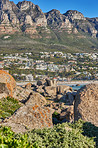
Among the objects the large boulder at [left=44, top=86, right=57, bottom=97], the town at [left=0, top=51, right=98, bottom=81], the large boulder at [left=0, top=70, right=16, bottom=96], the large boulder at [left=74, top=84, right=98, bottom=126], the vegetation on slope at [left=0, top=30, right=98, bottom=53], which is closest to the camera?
the large boulder at [left=74, top=84, right=98, bottom=126]

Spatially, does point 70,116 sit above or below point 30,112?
below

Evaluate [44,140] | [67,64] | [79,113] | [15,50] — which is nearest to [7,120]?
[44,140]

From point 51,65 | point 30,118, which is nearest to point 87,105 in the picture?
point 30,118

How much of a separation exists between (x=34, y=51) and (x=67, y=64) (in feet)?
108

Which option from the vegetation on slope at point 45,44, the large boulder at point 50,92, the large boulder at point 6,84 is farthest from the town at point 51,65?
the large boulder at point 6,84

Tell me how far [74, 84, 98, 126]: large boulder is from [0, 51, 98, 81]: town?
92.3m

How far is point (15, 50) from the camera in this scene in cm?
15238

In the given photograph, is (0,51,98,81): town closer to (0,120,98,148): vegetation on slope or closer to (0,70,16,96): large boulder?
(0,70,16,96): large boulder

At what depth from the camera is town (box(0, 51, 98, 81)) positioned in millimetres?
110438

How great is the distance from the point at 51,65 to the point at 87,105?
404 feet

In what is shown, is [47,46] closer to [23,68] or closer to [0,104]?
[23,68]

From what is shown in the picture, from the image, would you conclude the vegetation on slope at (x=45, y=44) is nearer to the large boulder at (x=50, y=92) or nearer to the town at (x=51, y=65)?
the town at (x=51, y=65)

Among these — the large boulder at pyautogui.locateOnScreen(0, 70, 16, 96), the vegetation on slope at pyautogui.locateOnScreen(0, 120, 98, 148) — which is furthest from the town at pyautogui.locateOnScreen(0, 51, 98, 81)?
the vegetation on slope at pyautogui.locateOnScreen(0, 120, 98, 148)

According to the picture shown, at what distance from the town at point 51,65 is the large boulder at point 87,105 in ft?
303
